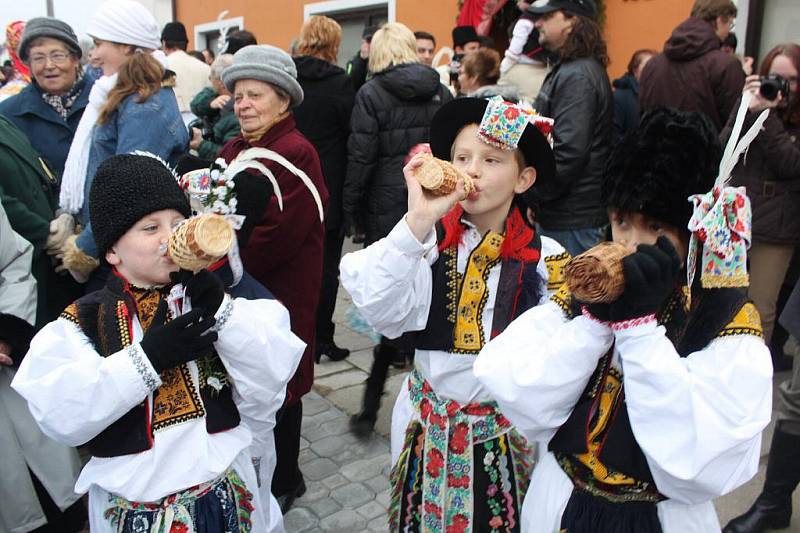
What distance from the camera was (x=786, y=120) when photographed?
13.5 ft

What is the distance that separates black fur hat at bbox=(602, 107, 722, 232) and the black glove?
1084 millimetres

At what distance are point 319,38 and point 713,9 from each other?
2.71m

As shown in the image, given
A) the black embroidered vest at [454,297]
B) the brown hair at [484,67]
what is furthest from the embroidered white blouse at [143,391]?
the brown hair at [484,67]

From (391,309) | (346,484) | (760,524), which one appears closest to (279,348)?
(391,309)

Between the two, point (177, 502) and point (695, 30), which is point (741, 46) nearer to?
point (695, 30)

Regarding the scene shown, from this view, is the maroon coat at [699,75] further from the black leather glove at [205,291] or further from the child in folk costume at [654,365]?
the black leather glove at [205,291]

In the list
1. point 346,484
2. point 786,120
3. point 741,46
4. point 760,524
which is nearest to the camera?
point 760,524

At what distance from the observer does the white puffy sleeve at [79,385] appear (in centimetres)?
171

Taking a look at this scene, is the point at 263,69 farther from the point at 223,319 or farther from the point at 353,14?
the point at 353,14

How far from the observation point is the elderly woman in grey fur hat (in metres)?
2.96

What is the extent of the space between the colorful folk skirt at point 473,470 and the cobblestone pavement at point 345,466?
111 cm

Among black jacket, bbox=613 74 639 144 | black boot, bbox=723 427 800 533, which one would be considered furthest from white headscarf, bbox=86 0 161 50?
black boot, bbox=723 427 800 533

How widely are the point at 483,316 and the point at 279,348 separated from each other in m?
0.64

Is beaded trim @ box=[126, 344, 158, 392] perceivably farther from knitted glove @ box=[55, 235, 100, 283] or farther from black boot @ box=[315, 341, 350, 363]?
black boot @ box=[315, 341, 350, 363]
